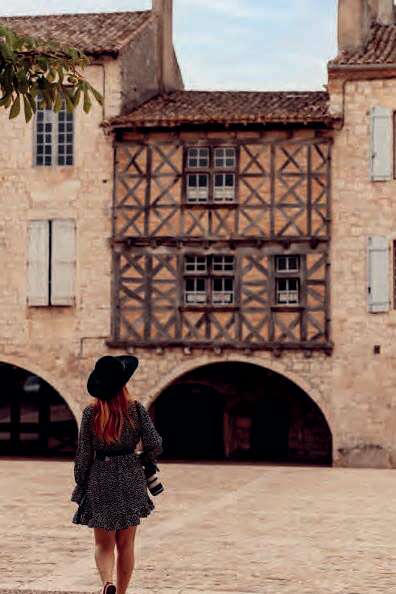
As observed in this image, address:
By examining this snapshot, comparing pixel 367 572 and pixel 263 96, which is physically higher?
pixel 263 96

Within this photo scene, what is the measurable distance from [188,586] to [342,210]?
1387 cm

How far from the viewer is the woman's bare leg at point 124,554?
7.45 m

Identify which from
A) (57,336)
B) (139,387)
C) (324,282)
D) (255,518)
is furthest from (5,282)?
(255,518)

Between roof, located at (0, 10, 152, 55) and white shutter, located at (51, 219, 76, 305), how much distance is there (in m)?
3.50

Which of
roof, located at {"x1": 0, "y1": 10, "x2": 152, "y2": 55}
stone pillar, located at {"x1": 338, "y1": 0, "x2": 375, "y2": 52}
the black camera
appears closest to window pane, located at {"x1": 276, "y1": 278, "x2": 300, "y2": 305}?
stone pillar, located at {"x1": 338, "y1": 0, "x2": 375, "y2": 52}

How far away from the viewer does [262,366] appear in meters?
22.2

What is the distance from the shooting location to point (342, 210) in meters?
22.2

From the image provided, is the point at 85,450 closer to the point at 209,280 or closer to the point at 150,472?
the point at 150,472

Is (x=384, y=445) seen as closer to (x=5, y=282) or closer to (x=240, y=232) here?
(x=240, y=232)

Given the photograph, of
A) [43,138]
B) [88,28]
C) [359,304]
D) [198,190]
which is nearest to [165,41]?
[88,28]

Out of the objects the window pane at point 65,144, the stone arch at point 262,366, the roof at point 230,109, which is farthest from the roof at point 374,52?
the stone arch at point 262,366

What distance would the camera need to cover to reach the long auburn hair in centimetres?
731

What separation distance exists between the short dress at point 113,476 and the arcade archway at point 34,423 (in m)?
17.6

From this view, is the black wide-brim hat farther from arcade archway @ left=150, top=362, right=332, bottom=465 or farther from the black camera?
arcade archway @ left=150, top=362, right=332, bottom=465
